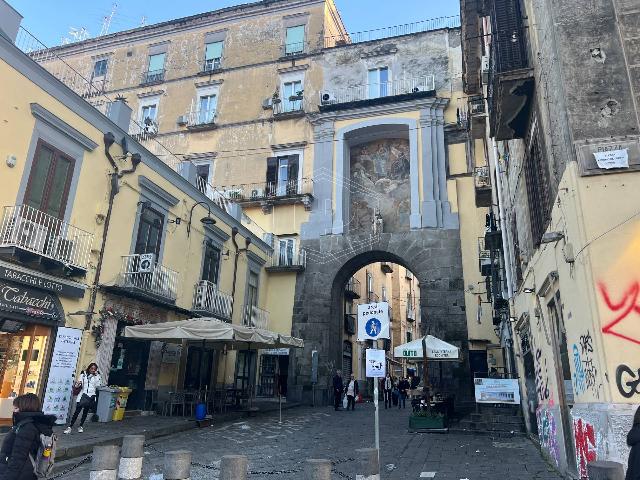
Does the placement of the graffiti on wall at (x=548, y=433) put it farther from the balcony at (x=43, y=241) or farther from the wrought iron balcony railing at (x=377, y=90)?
the wrought iron balcony railing at (x=377, y=90)

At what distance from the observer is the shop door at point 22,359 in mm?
10547

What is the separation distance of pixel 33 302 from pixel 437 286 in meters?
16.0

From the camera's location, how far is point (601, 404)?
540cm

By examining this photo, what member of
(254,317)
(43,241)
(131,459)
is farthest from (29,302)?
(254,317)

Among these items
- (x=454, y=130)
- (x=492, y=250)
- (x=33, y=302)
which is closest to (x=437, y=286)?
(x=492, y=250)

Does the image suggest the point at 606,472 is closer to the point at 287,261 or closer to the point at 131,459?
the point at 131,459

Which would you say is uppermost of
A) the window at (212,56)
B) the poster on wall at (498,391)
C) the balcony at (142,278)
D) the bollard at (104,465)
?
the window at (212,56)

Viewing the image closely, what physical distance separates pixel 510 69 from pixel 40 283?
10.6 metres

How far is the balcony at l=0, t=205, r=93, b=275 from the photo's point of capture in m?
10.0

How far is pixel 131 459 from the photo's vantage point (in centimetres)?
555

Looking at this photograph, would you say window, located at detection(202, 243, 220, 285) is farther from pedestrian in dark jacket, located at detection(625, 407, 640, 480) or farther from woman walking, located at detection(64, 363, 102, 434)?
pedestrian in dark jacket, located at detection(625, 407, 640, 480)

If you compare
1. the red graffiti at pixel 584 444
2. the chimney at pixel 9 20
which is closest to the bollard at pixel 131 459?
the red graffiti at pixel 584 444

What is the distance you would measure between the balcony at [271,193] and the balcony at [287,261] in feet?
8.07

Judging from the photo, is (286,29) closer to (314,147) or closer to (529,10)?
(314,147)
